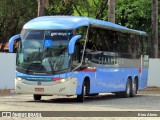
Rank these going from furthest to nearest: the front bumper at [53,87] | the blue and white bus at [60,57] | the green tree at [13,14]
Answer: the green tree at [13,14] → the blue and white bus at [60,57] → the front bumper at [53,87]

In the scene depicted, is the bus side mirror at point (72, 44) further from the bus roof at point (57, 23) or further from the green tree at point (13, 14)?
the green tree at point (13, 14)

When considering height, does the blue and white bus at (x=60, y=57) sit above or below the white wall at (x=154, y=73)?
A: above

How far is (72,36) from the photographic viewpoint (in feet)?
62.7

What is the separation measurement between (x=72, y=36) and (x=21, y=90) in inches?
120

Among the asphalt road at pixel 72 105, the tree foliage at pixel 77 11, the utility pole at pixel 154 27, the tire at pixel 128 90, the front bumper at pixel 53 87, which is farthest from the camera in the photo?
the tree foliage at pixel 77 11

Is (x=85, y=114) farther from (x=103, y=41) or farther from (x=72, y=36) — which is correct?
(x=103, y=41)

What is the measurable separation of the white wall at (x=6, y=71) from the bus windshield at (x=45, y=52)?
317 inches

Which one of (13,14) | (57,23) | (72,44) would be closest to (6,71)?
(57,23)

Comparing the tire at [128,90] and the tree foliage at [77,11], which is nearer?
the tire at [128,90]

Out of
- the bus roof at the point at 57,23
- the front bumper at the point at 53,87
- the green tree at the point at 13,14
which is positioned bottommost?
A: the front bumper at the point at 53,87

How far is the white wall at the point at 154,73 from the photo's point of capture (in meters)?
33.7

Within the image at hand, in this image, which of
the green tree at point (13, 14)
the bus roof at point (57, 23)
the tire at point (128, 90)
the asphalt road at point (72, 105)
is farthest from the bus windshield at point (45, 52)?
the green tree at point (13, 14)

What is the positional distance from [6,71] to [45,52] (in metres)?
8.81

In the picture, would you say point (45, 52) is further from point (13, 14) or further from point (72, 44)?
point (13, 14)
